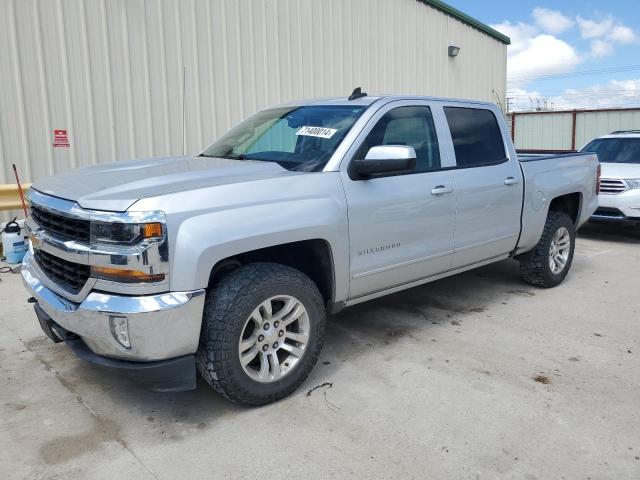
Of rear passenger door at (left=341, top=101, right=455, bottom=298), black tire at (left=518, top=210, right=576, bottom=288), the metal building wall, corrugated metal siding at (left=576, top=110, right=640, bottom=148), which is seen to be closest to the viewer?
rear passenger door at (left=341, top=101, right=455, bottom=298)

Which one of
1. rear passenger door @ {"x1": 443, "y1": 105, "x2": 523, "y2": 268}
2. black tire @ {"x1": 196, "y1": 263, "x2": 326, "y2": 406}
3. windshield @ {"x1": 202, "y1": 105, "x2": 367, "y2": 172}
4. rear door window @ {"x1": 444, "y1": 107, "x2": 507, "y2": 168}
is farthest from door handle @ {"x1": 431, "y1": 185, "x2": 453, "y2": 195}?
black tire @ {"x1": 196, "y1": 263, "x2": 326, "y2": 406}

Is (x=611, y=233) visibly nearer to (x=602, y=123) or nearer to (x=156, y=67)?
(x=156, y=67)

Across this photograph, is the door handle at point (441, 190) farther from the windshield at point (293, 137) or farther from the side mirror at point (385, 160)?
the windshield at point (293, 137)

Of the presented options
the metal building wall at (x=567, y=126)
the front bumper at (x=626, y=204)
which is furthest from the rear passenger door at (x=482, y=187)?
the metal building wall at (x=567, y=126)

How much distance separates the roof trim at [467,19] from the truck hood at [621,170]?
21.7 ft

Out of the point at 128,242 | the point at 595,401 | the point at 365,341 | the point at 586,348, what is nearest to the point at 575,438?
the point at 595,401

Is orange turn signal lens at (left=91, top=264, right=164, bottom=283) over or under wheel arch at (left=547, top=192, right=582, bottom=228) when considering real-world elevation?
over

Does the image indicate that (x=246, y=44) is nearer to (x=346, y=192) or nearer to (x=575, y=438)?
(x=346, y=192)

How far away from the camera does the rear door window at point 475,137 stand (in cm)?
459

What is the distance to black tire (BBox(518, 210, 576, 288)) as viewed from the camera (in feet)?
18.4

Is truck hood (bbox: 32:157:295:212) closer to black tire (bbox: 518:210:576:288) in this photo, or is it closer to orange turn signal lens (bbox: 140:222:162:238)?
orange turn signal lens (bbox: 140:222:162:238)

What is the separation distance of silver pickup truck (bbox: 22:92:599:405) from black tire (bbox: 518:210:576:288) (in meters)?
0.90

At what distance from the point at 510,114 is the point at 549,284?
56.4ft

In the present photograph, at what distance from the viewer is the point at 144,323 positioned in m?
2.75
